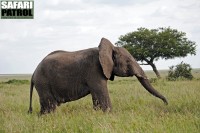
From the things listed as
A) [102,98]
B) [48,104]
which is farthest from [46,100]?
[102,98]

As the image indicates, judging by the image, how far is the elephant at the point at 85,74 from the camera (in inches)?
353

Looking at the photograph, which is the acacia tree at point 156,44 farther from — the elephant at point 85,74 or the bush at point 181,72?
the elephant at point 85,74

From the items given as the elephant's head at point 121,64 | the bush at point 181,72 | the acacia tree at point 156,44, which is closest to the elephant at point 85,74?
the elephant's head at point 121,64

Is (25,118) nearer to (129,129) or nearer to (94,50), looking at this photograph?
(94,50)

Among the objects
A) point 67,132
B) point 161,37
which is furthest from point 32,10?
point 161,37

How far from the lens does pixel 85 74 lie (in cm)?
923

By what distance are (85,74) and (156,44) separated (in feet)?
115

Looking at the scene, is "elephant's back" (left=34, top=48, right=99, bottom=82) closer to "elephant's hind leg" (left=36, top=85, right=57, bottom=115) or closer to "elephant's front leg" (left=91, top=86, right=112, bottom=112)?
"elephant's hind leg" (left=36, top=85, right=57, bottom=115)

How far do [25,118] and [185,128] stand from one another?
388cm

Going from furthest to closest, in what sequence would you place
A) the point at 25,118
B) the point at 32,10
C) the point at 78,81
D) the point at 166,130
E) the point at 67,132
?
the point at 32,10 < the point at 78,81 < the point at 25,118 < the point at 67,132 < the point at 166,130

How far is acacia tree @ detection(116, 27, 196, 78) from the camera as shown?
42.7m

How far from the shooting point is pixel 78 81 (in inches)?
368

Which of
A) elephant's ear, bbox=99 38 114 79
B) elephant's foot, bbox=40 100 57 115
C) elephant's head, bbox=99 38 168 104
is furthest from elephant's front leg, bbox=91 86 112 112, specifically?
elephant's foot, bbox=40 100 57 115

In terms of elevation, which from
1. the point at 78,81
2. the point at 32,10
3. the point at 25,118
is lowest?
the point at 25,118
